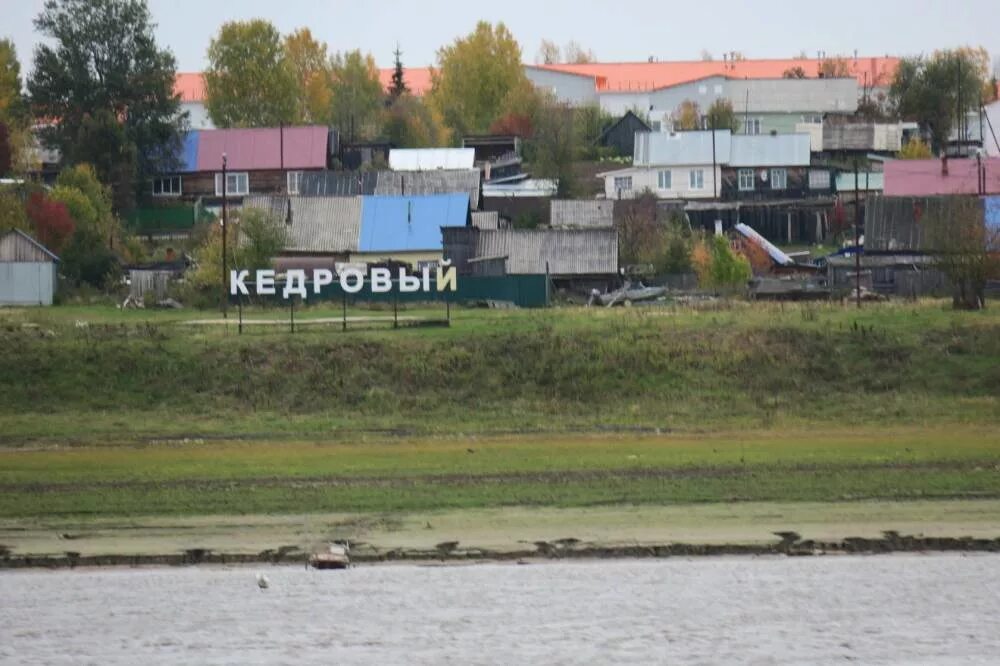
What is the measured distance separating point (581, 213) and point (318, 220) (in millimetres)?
14201

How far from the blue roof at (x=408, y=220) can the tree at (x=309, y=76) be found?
47.1 meters

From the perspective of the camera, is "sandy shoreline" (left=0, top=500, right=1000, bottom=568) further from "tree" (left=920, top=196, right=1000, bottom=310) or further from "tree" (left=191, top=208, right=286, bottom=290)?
"tree" (left=191, top=208, right=286, bottom=290)

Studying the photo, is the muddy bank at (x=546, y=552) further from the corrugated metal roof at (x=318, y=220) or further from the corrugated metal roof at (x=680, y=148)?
the corrugated metal roof at (x=680, y=148)

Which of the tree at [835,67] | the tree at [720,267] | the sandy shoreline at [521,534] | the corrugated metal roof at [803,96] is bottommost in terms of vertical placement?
the sandy shoreline at [521,534]

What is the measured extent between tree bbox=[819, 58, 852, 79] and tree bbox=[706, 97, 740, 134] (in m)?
22.0

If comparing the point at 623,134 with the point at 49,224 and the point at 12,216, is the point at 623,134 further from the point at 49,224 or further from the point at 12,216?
the point at 12,216

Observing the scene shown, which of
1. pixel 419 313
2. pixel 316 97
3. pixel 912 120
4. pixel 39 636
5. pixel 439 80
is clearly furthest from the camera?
pixel 439 80

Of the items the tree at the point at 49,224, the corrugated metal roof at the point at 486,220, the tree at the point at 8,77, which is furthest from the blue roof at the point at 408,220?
the tree at the point at 8,77

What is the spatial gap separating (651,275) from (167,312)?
22.3 metres

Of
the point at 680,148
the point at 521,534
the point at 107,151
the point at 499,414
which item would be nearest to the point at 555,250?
the point at 680,148

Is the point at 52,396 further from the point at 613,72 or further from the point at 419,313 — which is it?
the point at 613,72

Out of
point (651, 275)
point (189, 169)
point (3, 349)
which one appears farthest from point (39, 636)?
point (189, 169)

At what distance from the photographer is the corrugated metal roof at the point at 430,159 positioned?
344ft

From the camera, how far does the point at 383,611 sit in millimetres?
22062
